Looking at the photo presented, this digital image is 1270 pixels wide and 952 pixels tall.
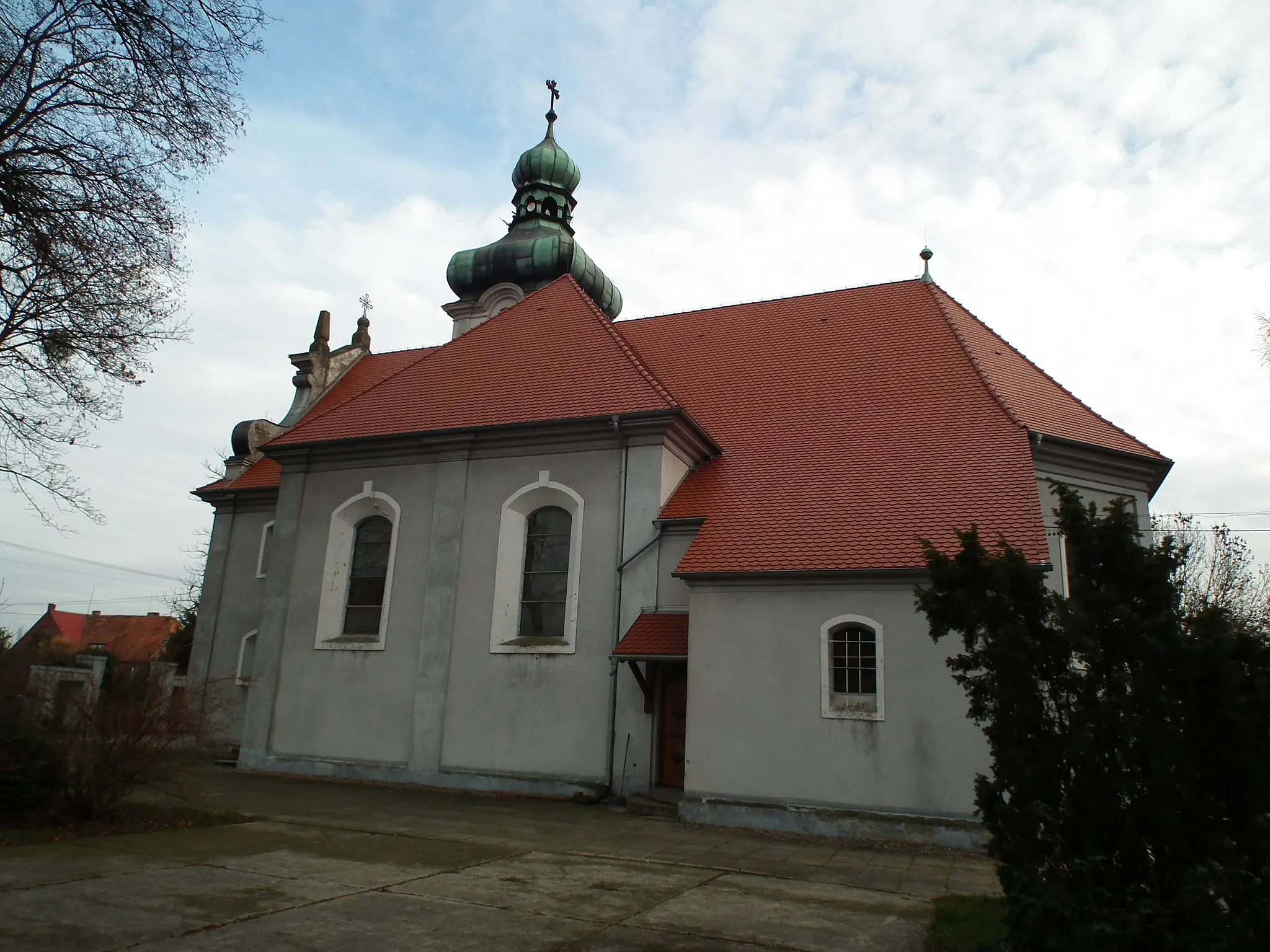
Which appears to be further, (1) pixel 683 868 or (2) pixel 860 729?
(2) pixel 860 729

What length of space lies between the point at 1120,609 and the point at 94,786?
9196 millimetres

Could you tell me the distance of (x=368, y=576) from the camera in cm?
1600

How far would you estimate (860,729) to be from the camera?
11.1 m

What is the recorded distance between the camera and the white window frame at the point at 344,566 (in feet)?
50.5

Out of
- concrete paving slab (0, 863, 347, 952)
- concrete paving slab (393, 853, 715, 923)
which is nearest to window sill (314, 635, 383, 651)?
concrete paving slab (393, 853, 715, 923)

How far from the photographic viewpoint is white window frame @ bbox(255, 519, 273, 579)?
1908 cm

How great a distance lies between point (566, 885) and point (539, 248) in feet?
A: 60.7

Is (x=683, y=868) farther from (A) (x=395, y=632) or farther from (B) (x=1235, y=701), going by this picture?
(A) (x=395, y=632)

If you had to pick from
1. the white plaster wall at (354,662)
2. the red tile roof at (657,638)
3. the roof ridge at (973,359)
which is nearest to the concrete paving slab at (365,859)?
the red tile roof at (657,638)

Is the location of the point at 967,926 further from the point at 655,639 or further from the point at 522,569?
the point at 522,569

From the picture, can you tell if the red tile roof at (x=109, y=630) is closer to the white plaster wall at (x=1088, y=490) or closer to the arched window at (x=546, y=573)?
the arched window at (x=546, y=573)

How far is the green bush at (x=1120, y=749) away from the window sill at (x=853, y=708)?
20.0 ft

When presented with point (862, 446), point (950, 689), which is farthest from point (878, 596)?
point (862, 446)

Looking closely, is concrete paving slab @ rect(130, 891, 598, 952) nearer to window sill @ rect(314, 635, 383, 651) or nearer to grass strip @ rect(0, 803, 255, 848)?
grass strip @ rect(0, 803, 255, 848)
